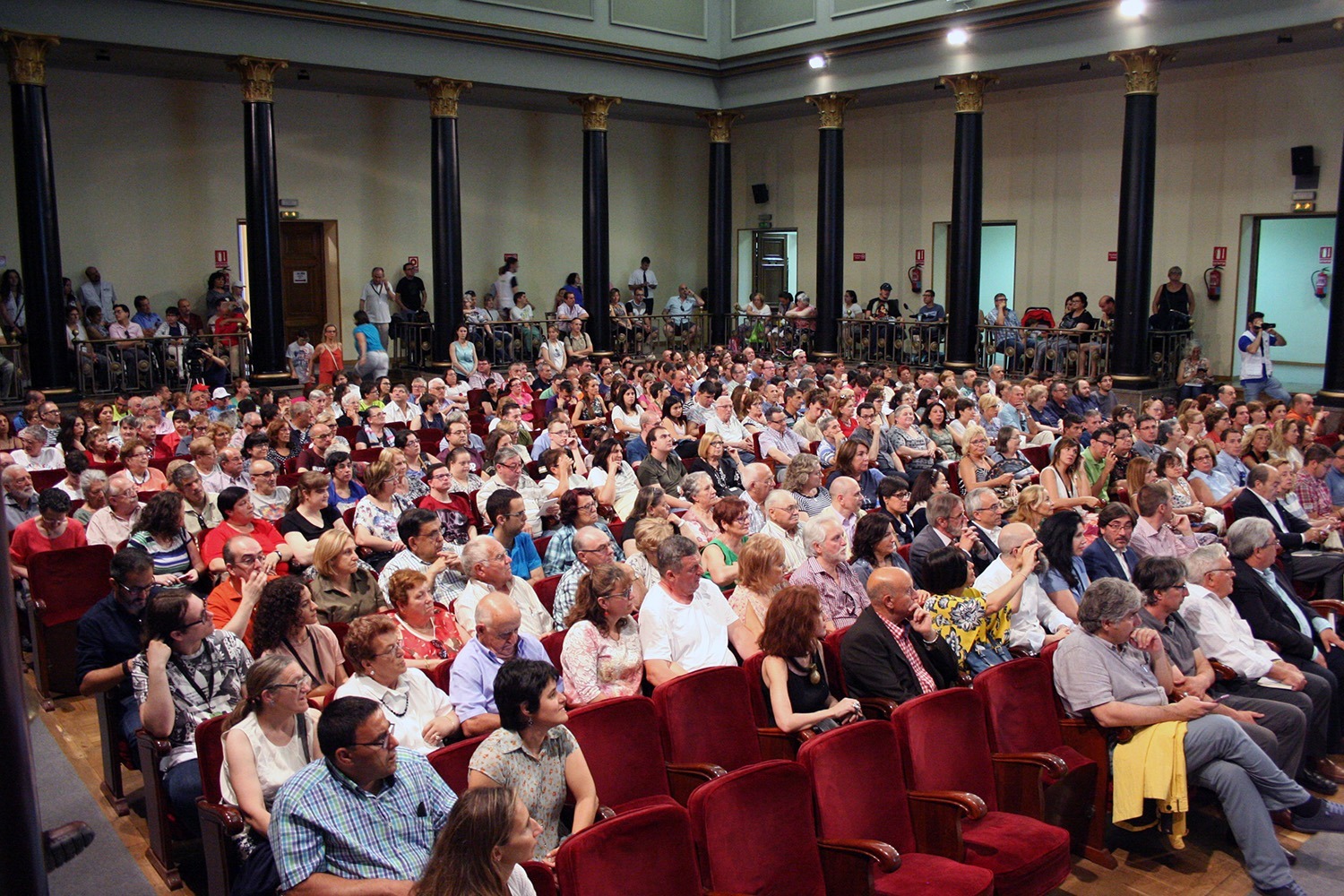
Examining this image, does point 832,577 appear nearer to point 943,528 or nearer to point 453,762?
point 943,528

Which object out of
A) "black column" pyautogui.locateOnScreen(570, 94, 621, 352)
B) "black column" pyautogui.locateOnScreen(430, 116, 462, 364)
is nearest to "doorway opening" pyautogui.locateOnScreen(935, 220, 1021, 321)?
"black column" pyautogui.locateOnScreen(570, 94, 621, 352)

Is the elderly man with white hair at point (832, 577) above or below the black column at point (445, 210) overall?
below

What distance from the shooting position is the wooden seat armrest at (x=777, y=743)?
4074 mm

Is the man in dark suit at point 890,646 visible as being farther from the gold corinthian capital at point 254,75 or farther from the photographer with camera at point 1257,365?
the gold corinthian capital at point 254,75

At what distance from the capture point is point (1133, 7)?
1229 centimetres

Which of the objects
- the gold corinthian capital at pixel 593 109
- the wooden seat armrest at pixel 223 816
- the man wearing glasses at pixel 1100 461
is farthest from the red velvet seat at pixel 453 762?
the gold corinthian capital at pixel 593 109

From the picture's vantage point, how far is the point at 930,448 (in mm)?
8969

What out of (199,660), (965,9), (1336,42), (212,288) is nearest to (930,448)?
(199,660)

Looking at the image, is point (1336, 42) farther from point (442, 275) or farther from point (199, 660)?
point (199, 660)

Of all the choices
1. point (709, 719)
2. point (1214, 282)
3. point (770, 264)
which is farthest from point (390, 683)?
point (770, 264)

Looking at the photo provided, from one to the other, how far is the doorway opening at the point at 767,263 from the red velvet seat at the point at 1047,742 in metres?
16.4

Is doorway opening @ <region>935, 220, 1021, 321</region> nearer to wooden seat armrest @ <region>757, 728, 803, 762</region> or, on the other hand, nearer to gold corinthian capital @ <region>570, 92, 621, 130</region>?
gold corinthian capital @ <region>570, 92, 621, 130</region>

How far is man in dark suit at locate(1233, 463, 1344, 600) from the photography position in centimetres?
670

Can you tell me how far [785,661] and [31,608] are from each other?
3934 millimetres
